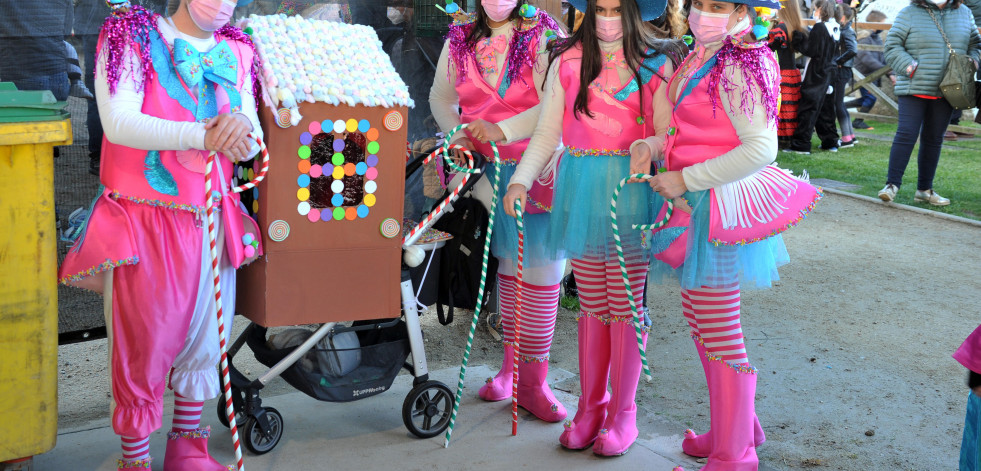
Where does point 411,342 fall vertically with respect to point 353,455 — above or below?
above

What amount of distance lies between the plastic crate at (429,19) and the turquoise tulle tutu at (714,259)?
2367mm

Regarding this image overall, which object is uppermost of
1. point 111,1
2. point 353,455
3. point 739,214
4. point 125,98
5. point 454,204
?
point 111,1

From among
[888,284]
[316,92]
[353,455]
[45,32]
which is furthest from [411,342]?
[888,284]

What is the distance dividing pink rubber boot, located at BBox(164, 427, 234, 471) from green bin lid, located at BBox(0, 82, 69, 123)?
1101 millimetres

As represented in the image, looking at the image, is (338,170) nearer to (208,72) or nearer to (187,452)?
(208,72)

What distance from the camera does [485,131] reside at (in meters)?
3.35

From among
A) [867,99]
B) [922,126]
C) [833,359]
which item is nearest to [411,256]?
[833,359]

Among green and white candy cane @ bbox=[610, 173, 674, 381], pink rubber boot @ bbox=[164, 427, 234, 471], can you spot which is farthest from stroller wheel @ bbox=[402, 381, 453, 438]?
green and white candy cane @ bbox=[610, 173, 674, 381]

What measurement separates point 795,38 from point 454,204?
7.66 metres

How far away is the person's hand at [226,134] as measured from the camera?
2.58 m

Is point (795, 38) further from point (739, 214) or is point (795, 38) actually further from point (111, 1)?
point (111, 1)

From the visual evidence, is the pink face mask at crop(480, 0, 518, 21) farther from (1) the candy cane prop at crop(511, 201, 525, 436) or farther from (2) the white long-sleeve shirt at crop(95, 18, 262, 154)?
(2) the white long-sleeve shirt at crop(95, 18, 262, 154)

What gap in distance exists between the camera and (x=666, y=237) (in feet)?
9.65

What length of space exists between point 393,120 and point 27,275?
4.05ft
